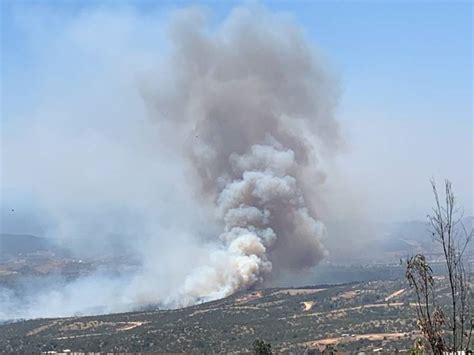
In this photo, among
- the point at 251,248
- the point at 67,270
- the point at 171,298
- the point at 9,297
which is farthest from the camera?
the point at 67,270

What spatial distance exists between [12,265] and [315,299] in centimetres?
10386

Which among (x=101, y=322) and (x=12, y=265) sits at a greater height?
(x=12, y=265)

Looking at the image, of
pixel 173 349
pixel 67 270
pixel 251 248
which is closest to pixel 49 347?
pixel 173 349

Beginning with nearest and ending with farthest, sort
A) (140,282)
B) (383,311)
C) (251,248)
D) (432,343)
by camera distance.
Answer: (432,343), (383,311), (251,248), (140,282)

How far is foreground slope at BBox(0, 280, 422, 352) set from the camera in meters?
52.8

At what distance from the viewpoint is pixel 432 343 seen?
32.1 ft

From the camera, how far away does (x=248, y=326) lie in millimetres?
59031

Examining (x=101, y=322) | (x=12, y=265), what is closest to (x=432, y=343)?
(x=101, y=322)

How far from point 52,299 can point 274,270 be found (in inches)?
1398

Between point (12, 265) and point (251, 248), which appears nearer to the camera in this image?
point (251, 248)

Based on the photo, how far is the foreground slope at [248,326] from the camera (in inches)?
2077

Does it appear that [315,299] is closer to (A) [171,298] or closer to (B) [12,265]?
(A) [171,298]

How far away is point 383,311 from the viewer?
207ft

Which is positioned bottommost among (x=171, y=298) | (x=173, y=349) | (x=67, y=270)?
(x=173, y=349)
